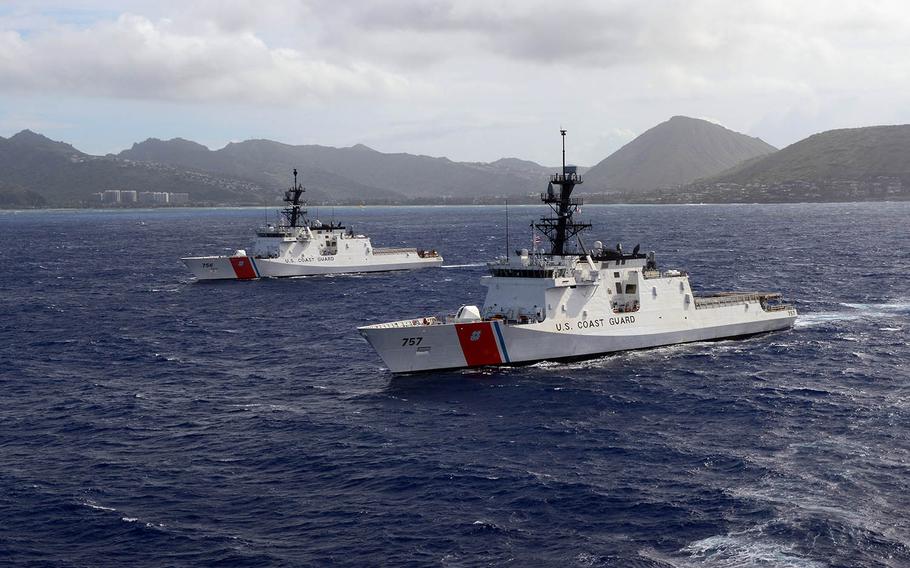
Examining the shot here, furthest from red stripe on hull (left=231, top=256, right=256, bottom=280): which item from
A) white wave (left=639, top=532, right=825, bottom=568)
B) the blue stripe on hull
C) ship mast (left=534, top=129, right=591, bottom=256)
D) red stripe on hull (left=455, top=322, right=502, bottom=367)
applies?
white wave (left=639, top=532, right=825, bottom=568)

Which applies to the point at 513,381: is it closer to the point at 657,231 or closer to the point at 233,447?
the point at 233,447

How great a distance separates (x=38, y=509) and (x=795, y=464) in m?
25.1

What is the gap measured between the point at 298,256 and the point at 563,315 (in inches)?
2046

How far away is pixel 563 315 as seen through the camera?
150 ft

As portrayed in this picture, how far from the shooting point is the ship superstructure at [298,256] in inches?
3509

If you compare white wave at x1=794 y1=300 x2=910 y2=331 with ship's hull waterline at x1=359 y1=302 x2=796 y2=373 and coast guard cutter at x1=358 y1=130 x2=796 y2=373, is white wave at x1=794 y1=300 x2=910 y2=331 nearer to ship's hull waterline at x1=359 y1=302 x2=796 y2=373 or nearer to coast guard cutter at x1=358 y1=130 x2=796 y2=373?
coast guard cutter at x1=358 y1=130 x2=796 y2=373

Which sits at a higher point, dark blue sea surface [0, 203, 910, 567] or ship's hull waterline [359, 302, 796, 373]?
ship's hull waterline [359, 302, 796, 373]

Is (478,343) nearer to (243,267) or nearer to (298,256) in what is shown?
(243,267)

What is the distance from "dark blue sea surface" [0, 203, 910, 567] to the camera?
78.3ft

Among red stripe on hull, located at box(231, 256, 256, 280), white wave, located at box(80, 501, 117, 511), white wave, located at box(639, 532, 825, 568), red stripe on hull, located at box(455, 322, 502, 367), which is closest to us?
white wave, located at box(639, 532, 825, 568)

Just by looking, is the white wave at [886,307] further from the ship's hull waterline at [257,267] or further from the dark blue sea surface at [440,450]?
the ship's hull waterline at [257,267]

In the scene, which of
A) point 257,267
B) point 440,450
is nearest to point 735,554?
point 440,450

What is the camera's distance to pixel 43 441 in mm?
33469

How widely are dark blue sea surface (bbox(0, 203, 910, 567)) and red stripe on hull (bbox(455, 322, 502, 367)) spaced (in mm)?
1037
